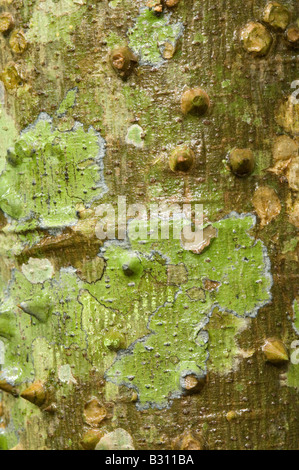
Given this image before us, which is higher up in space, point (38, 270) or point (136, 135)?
point (136, 135)

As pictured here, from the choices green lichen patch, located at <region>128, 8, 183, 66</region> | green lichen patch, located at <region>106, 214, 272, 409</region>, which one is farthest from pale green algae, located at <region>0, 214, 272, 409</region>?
green lichen patch, located at <region>128, 8, 183, 66</region>

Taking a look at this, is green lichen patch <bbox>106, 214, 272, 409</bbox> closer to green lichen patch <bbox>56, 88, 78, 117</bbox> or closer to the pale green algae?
the pale green algae

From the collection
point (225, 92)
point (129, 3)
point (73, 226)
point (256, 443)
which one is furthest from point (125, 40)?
point (256, 443)

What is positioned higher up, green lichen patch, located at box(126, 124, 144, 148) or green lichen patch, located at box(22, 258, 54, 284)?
green lichen patch, located at box(126, 124, 144, 148)

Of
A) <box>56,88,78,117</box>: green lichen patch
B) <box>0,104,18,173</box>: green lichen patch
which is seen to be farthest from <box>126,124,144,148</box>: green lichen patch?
<box>0,104,18,173</box>: green lichen patch

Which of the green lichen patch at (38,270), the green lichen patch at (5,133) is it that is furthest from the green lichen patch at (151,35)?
the green lichen patch at (38,270)

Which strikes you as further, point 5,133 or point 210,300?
point 5,133

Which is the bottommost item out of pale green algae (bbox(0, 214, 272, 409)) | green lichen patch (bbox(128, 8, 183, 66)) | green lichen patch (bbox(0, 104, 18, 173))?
pale green algae (bbox(0, 214, 272, 409))

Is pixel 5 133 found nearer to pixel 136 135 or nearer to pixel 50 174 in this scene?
pixel 50 174

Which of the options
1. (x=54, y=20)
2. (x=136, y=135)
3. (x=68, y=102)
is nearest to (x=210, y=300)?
(x=136, y=135)
